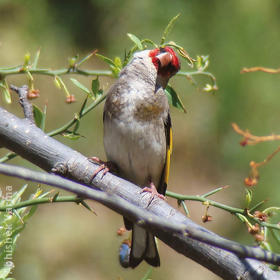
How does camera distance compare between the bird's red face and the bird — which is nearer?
the bird's red face

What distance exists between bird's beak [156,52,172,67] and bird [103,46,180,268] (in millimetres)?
25

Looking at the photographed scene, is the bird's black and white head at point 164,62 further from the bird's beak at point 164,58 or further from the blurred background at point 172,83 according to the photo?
the blurred background at point 172,83

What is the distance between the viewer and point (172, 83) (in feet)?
15.0

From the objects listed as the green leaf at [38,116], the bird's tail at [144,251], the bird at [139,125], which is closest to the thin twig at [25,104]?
the green leaf at [38,116]

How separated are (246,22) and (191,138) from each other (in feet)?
3.81

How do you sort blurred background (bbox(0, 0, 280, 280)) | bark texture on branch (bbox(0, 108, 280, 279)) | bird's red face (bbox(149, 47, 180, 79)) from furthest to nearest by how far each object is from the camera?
blurred background (bbox(0, 0, 280, 280))
bird's red face (bbox(149, 47, 180, 79))
bark texture on branch (bbox(0, 108, 280, 279))

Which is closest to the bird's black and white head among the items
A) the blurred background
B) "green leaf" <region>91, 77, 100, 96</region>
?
"green leaf" <region>91, 77, 100, 96</region>

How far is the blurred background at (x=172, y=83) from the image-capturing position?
437cm

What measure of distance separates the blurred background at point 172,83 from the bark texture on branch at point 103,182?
275 centimetres

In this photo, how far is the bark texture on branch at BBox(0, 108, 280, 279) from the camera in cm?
133

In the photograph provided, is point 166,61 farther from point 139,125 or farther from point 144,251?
point 144,251

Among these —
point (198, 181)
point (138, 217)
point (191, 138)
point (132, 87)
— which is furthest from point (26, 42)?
point (138, 217)

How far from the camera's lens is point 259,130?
176 inches

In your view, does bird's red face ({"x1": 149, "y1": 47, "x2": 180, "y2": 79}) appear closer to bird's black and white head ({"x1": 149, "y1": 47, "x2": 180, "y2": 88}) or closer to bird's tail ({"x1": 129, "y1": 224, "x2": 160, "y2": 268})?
bird's black and white head ({"x1": 149, "y1": 47, "x2": 180, "y2": 88})
